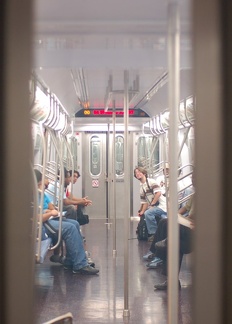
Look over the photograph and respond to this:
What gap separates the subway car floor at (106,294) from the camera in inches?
169

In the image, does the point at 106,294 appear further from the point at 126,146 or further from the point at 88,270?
the point at 126,146

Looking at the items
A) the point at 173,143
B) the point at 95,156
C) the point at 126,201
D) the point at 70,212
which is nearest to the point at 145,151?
the point at 95,156

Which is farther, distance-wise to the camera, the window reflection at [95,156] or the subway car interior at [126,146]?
the window reflection at [95,156]

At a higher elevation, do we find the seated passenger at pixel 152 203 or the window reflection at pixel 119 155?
the window reflection at pixel 119 155

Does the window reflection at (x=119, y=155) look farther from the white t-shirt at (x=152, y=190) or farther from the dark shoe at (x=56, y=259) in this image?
the dark shoe at (x=56, y=259)

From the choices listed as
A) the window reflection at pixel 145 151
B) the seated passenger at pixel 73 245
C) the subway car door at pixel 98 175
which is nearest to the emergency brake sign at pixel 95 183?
the subway car door at pixel 98 175

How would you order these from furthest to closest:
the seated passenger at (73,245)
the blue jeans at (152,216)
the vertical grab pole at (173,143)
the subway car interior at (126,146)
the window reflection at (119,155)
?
the window reflection at (119,155) < the blue jeans at (152,216) < the seated passenger at (73,245) < the vertical grab pole at (173,143) < the subway car interior at (126,146)

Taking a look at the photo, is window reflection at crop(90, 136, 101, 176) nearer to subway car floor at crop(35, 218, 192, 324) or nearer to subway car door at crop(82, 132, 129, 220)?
subway car door at crop(82, 132, 129, 220)

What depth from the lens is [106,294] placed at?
5008 millimetres
